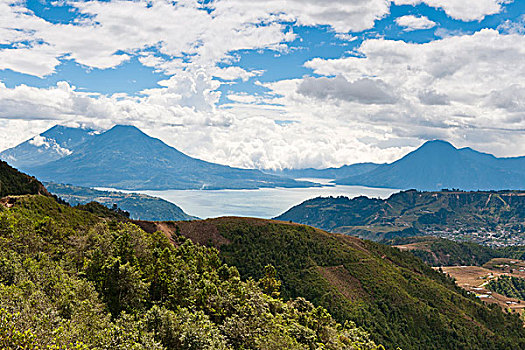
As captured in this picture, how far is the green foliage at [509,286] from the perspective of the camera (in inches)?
6929

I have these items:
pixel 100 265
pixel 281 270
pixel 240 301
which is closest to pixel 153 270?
pixel 100 265

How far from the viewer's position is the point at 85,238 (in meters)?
48.2

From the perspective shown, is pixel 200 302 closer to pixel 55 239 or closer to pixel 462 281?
pixel 55 239

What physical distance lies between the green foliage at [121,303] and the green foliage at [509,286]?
516 ft

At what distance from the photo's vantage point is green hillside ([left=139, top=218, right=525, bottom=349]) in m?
89.8

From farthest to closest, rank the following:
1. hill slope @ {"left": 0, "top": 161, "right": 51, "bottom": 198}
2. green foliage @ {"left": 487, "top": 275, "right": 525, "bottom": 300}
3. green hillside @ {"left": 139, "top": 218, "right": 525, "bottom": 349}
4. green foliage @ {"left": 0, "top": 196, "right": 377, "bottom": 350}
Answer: green foliage @ {"left": 487, "top": 275, "right": 525, "bottom": 300}, green hillside @ {"left": 139, "top": 218, "right": 525, "bottom": 349}, hill slope @ {"left": 0, "top": 161, "right": 51, "bottom": 198}, green foliage @ {"left": 0, "top": 196, "right": 377, "bottom": 350}

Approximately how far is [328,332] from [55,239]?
135 ft

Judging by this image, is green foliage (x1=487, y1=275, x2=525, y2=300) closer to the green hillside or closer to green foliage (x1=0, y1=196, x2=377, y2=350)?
the green hillside

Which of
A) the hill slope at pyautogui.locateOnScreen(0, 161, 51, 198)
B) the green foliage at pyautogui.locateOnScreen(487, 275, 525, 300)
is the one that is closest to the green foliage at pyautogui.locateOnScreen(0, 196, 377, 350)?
the hill slope at pyautogui.locateOnScreen(0, 161, 51, 198)

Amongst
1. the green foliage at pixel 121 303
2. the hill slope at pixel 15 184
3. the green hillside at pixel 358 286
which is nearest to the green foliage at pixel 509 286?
the green hillside at pixel 358 286

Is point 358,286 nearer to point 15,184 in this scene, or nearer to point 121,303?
point 121,303

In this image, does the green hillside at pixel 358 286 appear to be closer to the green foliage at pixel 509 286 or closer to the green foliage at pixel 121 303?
the green foliage at pixel 121 303

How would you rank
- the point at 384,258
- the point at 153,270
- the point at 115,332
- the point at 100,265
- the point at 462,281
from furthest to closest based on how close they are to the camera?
the point at 462,281, the point at 384,258, the point at 153,270, the point at 100,265, the point at 115,332

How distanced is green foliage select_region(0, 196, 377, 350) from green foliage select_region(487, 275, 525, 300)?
157 m
